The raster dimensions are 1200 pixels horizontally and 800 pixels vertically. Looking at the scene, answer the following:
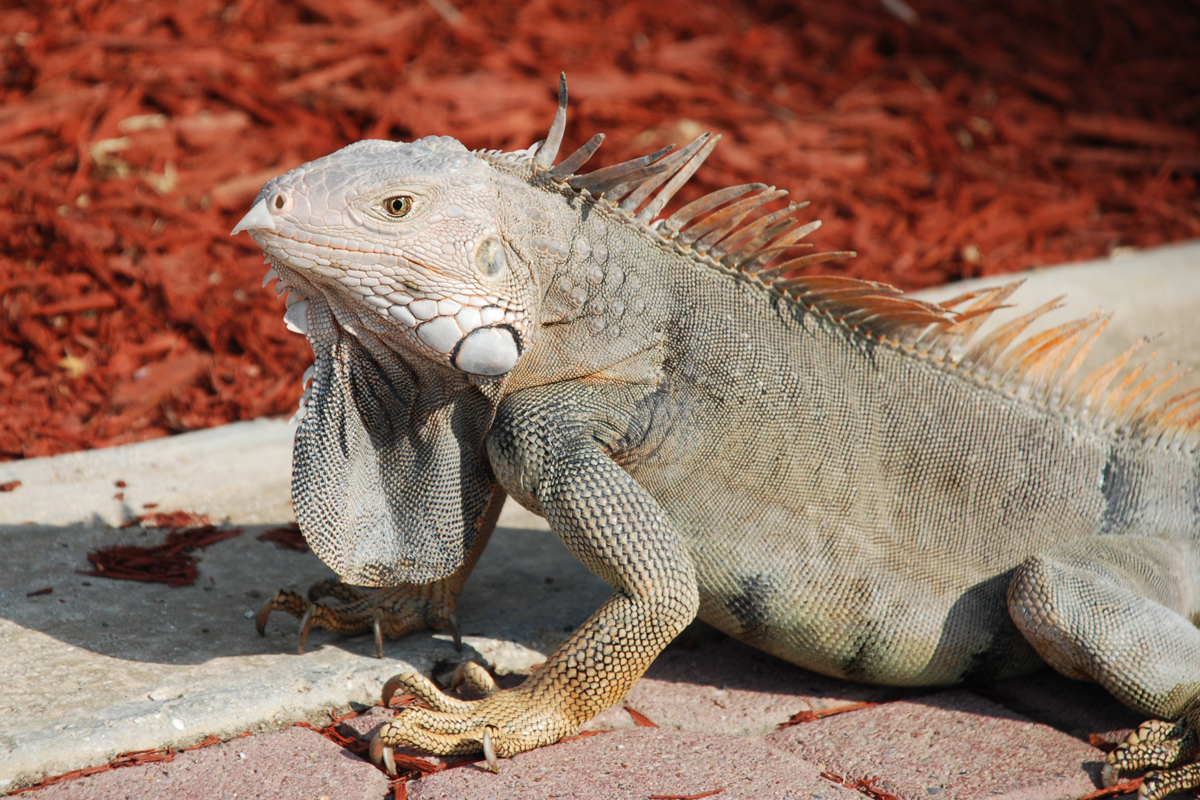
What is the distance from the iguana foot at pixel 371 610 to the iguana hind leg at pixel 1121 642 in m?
1.73

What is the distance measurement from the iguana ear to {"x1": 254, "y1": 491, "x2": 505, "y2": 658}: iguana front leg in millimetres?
205

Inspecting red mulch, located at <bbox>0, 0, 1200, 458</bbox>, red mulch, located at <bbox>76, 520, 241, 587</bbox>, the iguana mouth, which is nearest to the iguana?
the iguana mouth

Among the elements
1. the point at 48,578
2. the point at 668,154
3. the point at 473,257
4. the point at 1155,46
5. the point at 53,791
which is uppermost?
the point at 1155,46

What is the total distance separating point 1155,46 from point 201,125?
717 cm

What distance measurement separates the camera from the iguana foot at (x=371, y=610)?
3.10m

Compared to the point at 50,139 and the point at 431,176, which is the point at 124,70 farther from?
the point at 431,176

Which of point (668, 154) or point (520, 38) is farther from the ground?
point (668, 154)

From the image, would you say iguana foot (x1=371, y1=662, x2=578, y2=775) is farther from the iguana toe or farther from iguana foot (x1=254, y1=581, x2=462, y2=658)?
iguana foot (x1=254, y1=581, x2=462, y2=658)

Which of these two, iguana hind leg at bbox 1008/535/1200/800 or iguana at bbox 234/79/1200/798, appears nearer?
iguana at bbox 234/79/1200/798

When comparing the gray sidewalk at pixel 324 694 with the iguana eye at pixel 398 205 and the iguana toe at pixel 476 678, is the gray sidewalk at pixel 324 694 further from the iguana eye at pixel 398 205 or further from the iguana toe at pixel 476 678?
the iguana eye at pixel 398 205

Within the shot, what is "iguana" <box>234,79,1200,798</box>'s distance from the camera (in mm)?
2703

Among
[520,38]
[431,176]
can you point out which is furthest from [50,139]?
[431,176]

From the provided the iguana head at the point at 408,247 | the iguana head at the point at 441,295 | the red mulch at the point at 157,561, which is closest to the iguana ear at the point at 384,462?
the iguana head at the point at 441,295

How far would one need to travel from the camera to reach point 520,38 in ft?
24.1
